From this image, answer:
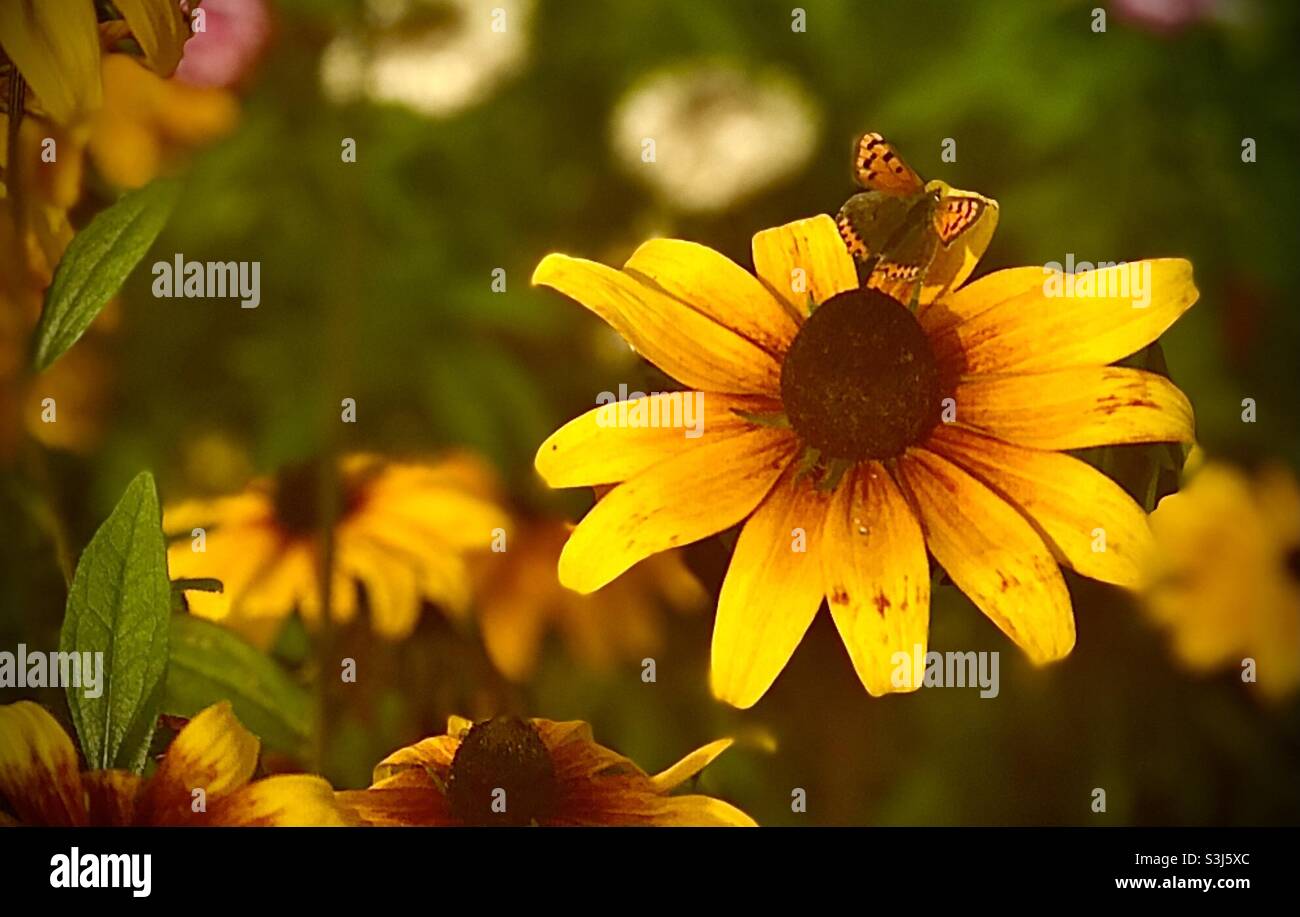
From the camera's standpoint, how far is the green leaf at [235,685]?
31.0 inches

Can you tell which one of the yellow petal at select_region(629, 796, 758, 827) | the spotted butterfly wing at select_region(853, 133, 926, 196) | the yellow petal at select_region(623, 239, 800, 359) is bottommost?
the yellow petal at select_region(629, 796, 758, 827)

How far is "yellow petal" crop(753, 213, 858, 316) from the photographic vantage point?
0.76 m

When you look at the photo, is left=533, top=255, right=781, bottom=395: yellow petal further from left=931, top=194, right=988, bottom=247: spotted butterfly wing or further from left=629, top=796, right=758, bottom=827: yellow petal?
left=629, top=796, right=758, bottom=827: yellow petal

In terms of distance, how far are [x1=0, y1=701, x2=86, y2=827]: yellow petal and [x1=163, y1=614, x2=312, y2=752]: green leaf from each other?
0.07 meters

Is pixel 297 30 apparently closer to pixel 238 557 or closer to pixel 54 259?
pixel 54 259

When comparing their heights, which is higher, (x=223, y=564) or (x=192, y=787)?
(x=223, y=564)

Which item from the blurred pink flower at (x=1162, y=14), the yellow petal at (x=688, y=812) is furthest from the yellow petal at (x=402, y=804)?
the blurred pink flower at (x=1162, y=14)

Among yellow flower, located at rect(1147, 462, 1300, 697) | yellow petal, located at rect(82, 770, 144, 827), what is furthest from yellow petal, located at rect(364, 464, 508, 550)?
yellow flower, located at rect(1147, 462, 1300, 697)

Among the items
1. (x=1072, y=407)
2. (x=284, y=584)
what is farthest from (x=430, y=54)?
(x=1072, y=407)

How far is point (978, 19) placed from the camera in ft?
2.60

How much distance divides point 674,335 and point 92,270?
351 mm

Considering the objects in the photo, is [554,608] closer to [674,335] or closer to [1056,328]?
[674,335]

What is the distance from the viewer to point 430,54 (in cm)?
80

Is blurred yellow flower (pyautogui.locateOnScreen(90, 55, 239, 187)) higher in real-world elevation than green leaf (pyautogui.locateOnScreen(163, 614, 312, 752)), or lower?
higher
